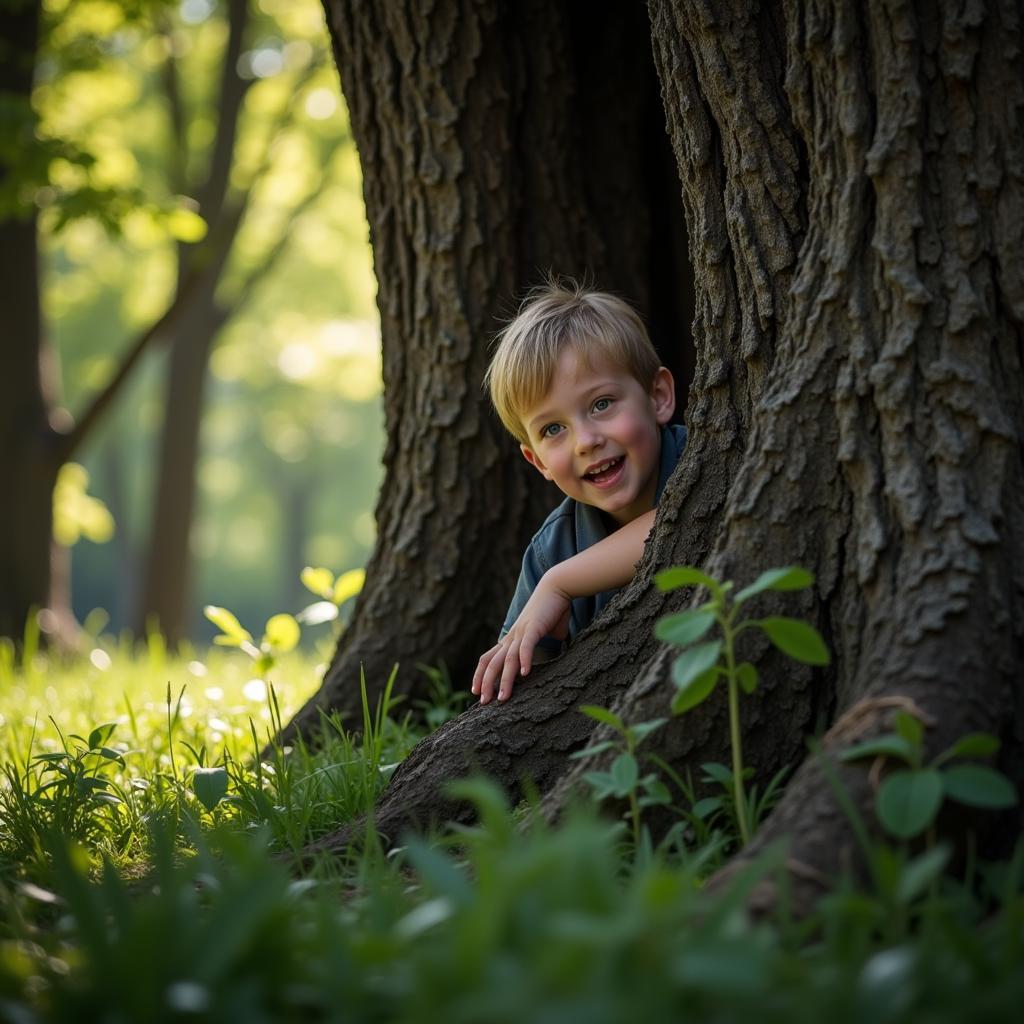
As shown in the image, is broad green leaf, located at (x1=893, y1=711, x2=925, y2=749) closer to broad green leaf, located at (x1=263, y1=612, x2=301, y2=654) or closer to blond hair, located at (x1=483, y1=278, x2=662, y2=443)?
blond hair, located at (x1=483, y1=278, x2=662, y2=443)

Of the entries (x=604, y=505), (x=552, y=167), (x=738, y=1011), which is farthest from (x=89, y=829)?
(x=552, y=167)

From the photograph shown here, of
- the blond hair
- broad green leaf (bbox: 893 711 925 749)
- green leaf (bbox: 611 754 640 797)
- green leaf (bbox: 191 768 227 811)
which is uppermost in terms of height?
the blond hair

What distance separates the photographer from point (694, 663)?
170 cm

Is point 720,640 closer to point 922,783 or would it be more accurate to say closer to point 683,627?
point 683,627

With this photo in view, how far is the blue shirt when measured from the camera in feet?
9.61

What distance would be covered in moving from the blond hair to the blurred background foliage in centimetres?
452

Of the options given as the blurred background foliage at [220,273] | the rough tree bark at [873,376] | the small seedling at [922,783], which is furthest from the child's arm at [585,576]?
the blurred background foliage at [220,273]

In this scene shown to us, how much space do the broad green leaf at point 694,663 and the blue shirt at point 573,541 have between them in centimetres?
115

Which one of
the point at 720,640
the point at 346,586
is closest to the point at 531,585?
the point at 346,586

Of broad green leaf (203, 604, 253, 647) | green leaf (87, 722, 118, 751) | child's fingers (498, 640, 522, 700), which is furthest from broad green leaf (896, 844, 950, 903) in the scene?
broad green leaf (203, 604, 253, 647)

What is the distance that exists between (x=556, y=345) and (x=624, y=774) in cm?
141

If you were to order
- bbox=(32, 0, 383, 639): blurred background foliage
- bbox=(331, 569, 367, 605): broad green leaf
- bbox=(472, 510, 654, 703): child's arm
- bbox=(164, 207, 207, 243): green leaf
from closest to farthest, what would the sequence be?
bbox=(472, 510, 654, 703): child's arm → bbox=(331, 569, 367, 605): broad green leaf → bbox=(164, 207, 207, 243): green leaf → bbox=(32, 0, 383, 639): blurred background foliage

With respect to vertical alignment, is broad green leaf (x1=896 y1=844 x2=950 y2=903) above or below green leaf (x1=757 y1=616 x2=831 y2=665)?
below

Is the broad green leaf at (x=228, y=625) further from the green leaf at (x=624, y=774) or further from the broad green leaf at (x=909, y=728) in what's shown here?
the broad green leaf at (x=909, y=728)
